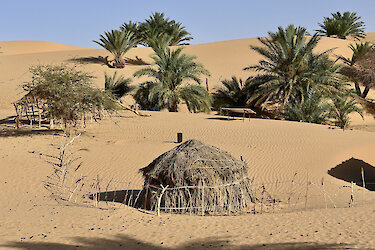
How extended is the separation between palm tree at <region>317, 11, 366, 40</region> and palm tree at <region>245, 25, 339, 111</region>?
2207 centimetres

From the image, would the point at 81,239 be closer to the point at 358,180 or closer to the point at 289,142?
the point at 358,180

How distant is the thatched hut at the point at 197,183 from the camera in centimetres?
870

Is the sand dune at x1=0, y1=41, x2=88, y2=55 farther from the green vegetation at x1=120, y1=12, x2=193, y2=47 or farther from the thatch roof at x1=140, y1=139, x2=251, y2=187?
the thatch roof at x1=140, y1=139, x2=251, y2=187

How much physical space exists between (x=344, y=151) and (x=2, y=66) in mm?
32647

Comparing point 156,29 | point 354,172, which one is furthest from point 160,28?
point 354,172

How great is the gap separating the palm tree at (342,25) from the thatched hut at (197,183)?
38.9 meters

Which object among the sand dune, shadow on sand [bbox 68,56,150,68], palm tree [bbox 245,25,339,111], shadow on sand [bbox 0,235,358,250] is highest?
the sand dune

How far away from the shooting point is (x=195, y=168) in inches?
347

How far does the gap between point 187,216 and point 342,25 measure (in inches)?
1630

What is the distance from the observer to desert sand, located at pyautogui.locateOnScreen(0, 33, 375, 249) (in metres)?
6.36

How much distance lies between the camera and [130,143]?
15.3 m

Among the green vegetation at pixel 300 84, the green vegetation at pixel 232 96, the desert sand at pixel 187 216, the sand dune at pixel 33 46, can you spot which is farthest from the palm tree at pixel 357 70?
the sand dune at pixel 33 46

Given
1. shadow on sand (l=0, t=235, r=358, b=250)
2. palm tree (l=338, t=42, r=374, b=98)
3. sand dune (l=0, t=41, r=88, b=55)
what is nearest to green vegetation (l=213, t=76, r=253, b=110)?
palm tree (l=338, t=42, r=374, b=98)

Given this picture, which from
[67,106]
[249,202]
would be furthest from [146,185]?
[67,106]
